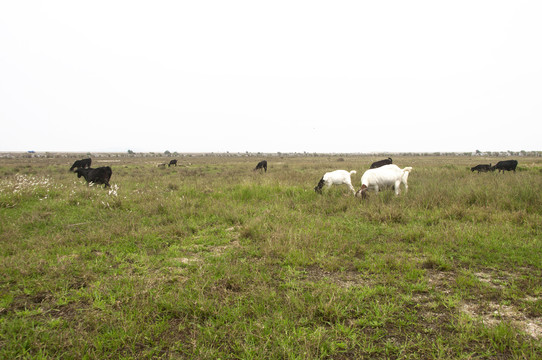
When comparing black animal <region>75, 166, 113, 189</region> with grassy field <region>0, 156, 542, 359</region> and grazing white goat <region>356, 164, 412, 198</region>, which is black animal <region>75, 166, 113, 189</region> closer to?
grassy field <region>0, 156, 542, 359</region>

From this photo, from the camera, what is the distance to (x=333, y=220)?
22.6ft

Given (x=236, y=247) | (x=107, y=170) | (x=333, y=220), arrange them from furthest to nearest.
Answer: (x=107, y=170), (x=333, y=220), (x=236, y=247)

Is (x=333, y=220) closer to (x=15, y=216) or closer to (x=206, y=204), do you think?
(x=206, y=204)

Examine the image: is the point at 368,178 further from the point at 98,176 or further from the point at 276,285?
the point at 98,176

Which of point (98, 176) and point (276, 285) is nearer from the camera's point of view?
point (276, 285)

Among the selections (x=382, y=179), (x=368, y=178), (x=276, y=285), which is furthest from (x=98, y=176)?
(x=382, y=179)

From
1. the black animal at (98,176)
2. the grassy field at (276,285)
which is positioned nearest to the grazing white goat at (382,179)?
the grassy field at (276,285)

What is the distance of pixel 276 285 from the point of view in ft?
11.9

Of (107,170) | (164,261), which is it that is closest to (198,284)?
(164,261)

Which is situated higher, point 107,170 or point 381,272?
point 107,170

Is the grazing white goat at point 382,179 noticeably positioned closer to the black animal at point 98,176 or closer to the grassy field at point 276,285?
the grassy field at point 276,285

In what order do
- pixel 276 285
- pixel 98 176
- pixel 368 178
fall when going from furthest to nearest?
pixel 98 176
pixel 368 178
pixel 276 285

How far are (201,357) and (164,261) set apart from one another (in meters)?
2.51

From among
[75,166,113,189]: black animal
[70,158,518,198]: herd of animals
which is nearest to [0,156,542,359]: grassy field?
[70,158,518,198]: herd of animals
